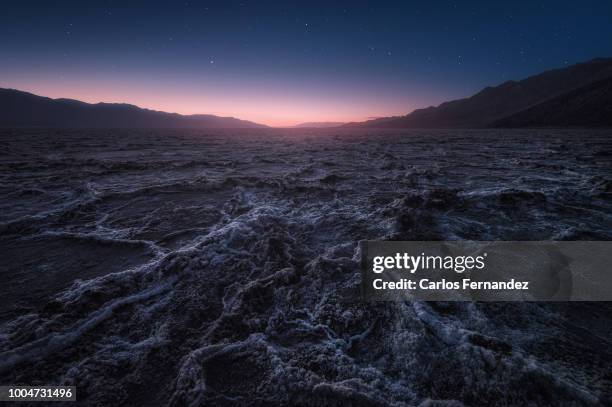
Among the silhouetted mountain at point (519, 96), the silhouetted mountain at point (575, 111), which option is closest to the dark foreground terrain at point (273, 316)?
the silhouetted mountain at point (575, 111)

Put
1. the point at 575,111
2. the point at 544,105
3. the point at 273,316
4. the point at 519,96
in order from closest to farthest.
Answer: the point at 273,316 → the point at 575,111 → the point at 544,105 → the point at 519,96

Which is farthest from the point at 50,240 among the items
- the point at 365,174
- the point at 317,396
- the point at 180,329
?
the point at 365,174

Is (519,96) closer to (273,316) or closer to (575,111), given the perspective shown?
(575,111)

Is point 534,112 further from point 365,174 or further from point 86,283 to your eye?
point 86,283

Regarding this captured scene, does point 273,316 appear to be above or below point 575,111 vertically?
below

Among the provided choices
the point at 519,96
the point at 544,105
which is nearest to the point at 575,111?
the point at 544,105

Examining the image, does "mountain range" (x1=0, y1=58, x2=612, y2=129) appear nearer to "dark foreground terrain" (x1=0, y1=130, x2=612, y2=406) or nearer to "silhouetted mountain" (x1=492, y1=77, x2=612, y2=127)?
"silhouetted mountain" (x1=492, y1=77, x2=612, y2=127)

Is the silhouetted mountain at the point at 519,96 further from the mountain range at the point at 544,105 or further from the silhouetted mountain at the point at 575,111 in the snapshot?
the silhouetted mountain at the point at 575,111

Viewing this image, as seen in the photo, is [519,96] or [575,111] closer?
[575,111]

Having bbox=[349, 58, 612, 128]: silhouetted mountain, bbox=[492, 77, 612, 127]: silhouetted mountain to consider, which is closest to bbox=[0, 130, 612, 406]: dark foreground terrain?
bbox=[492, 77, 612, 127]: silhouetted mountain
